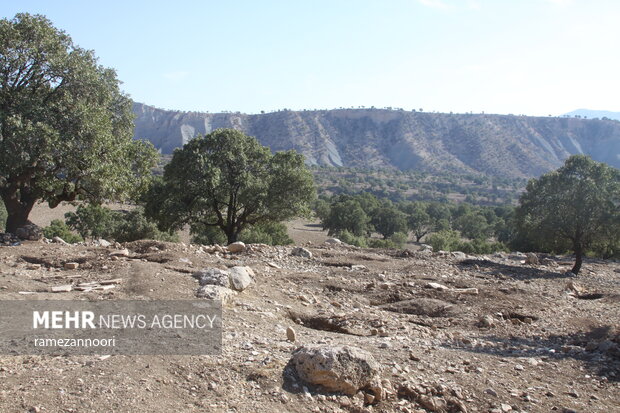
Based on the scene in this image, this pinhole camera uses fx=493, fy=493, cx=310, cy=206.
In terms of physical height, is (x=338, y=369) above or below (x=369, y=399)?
above

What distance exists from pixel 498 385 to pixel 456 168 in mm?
124862

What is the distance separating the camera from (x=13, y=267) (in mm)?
9977

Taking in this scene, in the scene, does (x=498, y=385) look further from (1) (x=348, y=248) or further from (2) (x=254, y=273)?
(1) (x=348, y=248)

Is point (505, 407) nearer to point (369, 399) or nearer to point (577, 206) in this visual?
point (369, 399)

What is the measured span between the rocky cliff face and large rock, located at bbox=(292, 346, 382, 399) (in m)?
122

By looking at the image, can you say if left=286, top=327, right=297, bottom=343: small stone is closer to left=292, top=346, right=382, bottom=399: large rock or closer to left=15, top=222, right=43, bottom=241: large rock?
left=292, top=346, right=382, bottom=399: large rock

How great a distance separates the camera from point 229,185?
20344 millimetres

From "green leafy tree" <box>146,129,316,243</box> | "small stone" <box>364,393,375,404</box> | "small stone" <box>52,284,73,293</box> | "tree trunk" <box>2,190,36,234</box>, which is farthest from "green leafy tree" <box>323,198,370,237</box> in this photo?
"small stone" <box>364,393,375,404</box>

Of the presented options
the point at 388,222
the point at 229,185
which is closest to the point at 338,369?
the point at 229,185

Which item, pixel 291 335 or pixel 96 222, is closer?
pixel 291 335

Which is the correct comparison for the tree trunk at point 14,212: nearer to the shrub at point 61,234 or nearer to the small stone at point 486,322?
the small stone at point 486,322

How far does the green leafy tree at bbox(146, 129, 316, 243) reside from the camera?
65.9ft

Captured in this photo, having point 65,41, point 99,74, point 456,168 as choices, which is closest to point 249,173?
point 99,74

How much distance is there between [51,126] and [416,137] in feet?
450
